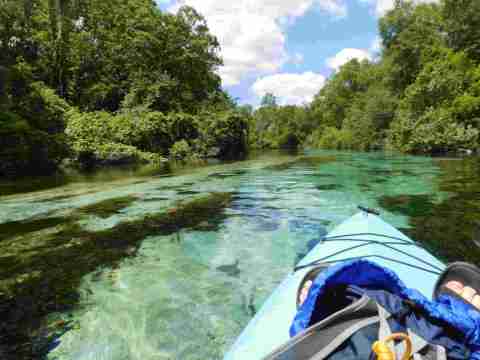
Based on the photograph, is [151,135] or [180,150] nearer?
[151,135]

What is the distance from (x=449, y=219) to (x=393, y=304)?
492 cm

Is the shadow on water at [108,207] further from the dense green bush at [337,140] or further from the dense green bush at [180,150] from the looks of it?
the dense green bush at [337,140]

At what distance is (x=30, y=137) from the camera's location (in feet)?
45.5

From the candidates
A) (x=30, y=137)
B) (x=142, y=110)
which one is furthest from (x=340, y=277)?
(x=142, y=110)

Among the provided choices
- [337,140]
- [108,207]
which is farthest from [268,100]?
[108,207]

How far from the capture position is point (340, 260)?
9.72 ft

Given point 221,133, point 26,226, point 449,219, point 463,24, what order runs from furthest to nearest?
point 463,24
point 221,133
point 26,226
point 449,219

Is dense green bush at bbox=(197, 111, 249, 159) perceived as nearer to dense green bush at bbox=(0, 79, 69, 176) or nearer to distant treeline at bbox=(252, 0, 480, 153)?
dense green bush at bbox=(0, 79, 69, 176)

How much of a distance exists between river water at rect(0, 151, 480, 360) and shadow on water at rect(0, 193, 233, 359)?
2cm

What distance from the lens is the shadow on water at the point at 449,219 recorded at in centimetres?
396

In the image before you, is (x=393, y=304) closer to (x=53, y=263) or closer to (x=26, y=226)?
(x=53, y=263)

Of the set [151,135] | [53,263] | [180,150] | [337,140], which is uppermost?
[151,135]

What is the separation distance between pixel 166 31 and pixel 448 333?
27.1 meters

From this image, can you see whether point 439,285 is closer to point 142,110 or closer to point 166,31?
point 142,110
